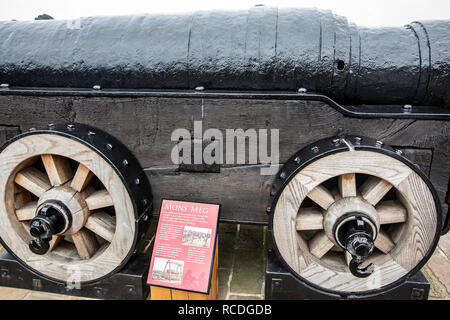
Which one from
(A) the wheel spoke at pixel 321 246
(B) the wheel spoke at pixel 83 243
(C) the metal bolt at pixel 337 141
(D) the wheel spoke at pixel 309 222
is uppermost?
(C) the metal bolt at pixel 337 141

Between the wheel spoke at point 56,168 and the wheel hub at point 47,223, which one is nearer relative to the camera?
the wheel hub at point 47,223

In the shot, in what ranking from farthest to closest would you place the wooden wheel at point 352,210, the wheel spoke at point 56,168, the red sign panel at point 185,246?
the wheel spoke at point 56,168, the red sign panel at point 185,246, the wooden wheel at point 352,210

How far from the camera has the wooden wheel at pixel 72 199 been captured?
1867mm

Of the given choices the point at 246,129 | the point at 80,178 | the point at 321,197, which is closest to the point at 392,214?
the point at 321,197

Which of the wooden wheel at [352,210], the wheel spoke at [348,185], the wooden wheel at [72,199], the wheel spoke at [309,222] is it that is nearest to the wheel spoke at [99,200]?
the wooden wheel at [72,199]

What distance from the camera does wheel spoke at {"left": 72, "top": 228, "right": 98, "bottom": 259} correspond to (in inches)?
81.2

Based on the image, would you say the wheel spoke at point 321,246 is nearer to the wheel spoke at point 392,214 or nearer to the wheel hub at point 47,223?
the wheel spoke at point 392,214

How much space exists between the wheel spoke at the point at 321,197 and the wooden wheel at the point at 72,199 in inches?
36.4

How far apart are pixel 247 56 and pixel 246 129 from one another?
0.39m

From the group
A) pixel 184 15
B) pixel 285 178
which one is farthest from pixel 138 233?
pixel 184 15

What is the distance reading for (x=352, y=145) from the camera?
1.71 m

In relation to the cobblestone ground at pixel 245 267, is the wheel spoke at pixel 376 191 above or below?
above

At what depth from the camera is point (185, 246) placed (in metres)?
1.88

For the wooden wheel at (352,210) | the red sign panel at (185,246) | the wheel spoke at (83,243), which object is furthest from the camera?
the wheel spoke at (83,243)
